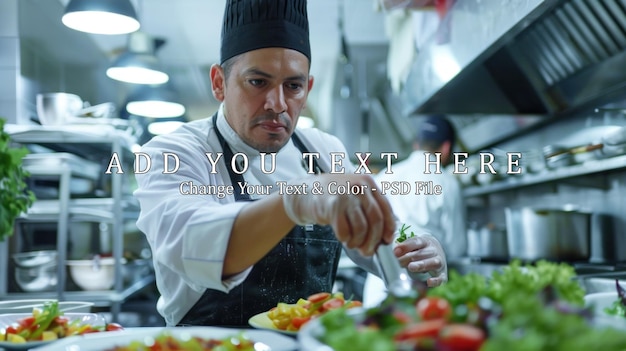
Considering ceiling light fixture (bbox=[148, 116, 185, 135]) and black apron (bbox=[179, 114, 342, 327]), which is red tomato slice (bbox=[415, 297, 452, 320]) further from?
ceiling light fixture (bbox=[148, 116, 185, 135])

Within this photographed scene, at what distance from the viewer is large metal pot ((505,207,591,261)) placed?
283cm

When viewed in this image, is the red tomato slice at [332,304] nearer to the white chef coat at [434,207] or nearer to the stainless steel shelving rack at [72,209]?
the white chef coat at [434,207]

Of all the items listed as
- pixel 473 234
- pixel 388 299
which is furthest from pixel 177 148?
pixel 473 234

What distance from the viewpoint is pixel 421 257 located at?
1.46m

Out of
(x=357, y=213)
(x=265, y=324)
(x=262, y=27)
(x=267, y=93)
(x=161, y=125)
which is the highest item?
(x=161, y=125)

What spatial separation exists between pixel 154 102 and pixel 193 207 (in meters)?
4.93

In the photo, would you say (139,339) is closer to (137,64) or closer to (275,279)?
(275,279)

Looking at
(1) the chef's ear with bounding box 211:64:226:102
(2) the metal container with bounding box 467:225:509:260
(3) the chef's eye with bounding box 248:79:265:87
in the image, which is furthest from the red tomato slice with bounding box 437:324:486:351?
(2) the metal container with bounding box 467:225:509:260

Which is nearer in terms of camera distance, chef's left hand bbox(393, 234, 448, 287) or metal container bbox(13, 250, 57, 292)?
chef's left hand bbox(393, 234, 448, 287)

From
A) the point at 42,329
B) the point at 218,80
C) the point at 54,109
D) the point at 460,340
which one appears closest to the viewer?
the point at 460,340

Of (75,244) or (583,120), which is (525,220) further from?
(75,244)

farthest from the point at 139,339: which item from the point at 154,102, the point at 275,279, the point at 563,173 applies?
the point at 154,102

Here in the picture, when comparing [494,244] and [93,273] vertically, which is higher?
[494,244]

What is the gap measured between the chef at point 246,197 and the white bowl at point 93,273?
2.11 meters
